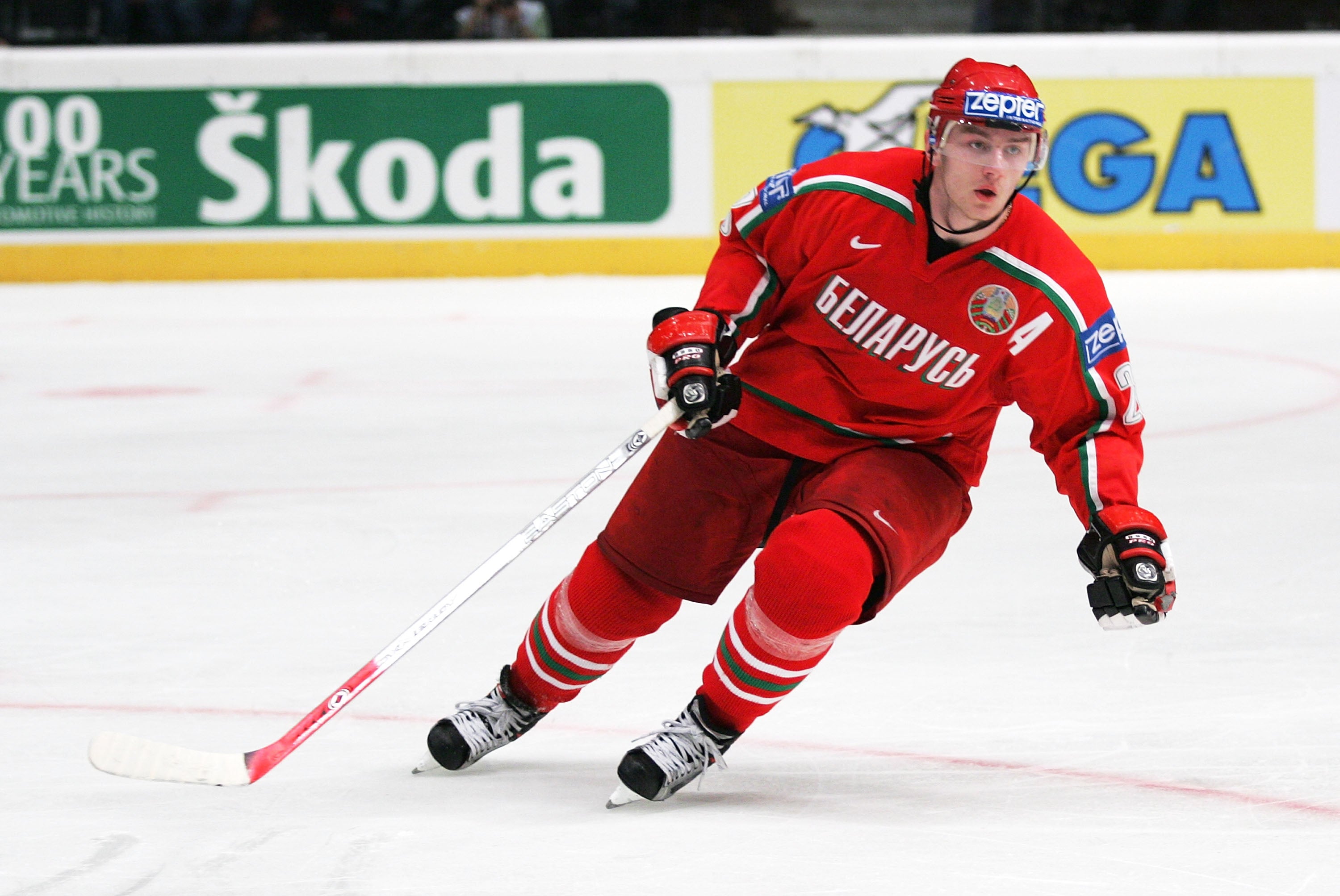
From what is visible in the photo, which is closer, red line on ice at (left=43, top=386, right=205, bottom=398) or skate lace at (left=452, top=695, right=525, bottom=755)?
skate lace at (left=452, top=695, right=525, bottom=755)

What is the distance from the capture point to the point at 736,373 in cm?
266

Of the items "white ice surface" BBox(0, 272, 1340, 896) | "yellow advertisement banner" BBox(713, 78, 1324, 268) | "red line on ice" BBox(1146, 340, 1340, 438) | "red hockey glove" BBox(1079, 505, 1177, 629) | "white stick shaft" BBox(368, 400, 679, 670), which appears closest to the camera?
"white ice surface" BBox(0, 272, 1340, 896)

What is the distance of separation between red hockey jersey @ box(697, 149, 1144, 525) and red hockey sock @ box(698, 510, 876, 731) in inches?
9.8

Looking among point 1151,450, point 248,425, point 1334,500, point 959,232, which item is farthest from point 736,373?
point 248,425

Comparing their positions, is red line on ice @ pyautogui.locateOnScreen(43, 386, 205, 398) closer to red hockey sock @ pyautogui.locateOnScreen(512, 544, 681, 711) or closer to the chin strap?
red hockey sock @ pyautogui.locateOnScreen(512, 544, 681, 711)

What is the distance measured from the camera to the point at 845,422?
253 centimetres

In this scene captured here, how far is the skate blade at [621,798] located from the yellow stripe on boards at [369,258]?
715 centimetres

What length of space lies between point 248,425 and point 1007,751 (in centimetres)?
348

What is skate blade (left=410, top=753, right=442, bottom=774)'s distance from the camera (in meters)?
2.57

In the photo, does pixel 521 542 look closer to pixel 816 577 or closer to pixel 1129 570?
pixel 816 577

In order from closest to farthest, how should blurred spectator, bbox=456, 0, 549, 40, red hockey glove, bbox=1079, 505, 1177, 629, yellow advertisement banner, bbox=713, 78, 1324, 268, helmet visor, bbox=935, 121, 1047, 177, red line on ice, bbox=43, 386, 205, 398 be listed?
1. red hockey glove, bbox=1079, 505, 1177, 629
2. helmet visor, bbox=935, 121, 1047, 177
3. red line on ice, bbox=43, 386, 205, 398
4. yellow advertisement banner, bbox=713, 78, 1324, 268
5. blurred spectator, bbox=456, 0, 549, 40

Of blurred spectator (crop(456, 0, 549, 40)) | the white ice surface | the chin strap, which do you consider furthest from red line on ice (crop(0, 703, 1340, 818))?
blurred spectator (crop(456, 0, 549, 40))

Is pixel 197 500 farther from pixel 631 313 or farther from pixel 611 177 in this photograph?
pixel 611 177

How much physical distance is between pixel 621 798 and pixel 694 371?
0.57 meters
